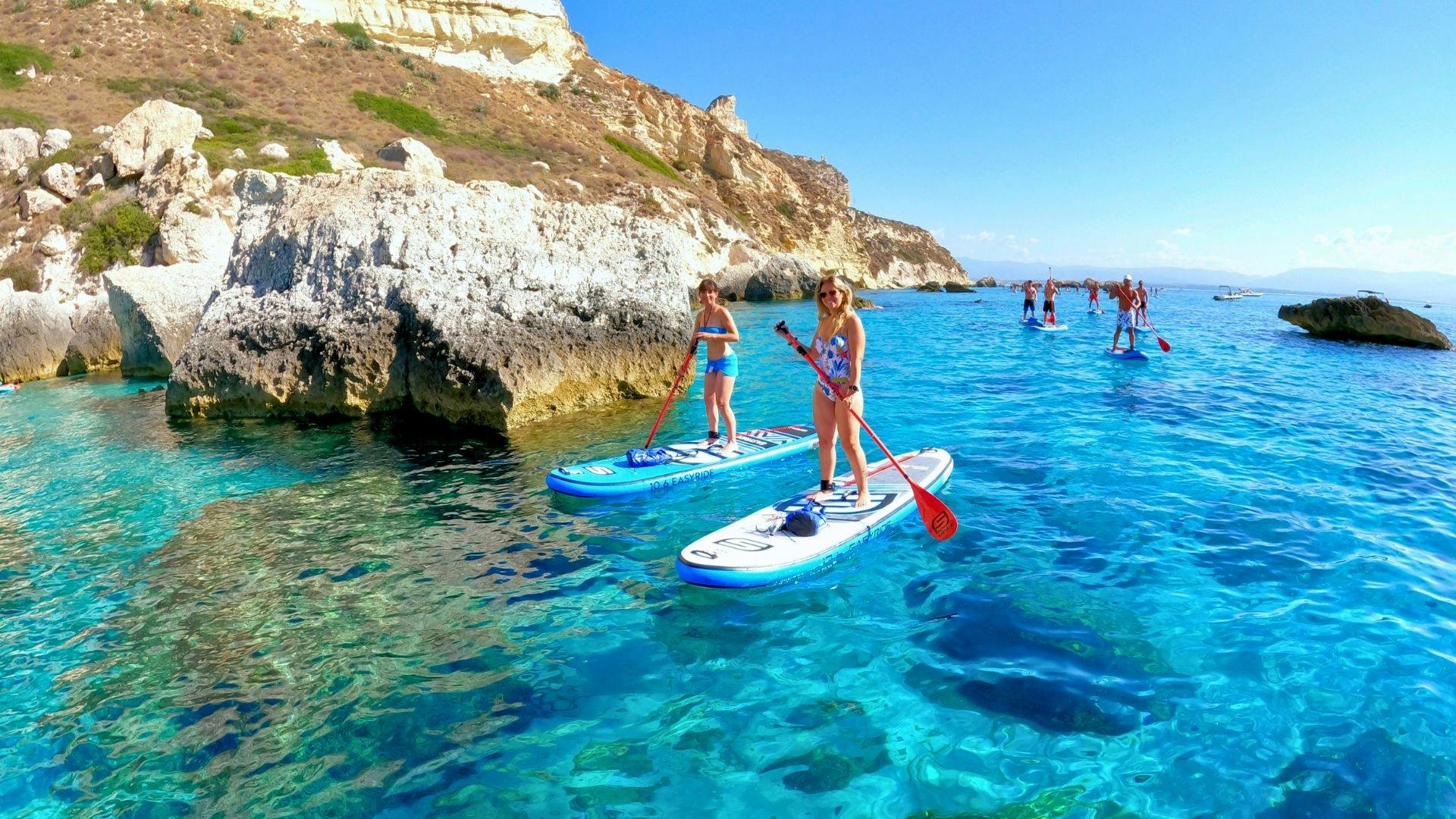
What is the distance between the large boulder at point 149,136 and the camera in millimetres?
25969

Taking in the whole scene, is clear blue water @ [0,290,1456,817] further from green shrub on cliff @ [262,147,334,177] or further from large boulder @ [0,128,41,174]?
large boulder @ [0,128,41,174]

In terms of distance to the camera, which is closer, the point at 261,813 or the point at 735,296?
the point at 261,813

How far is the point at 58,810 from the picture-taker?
3783mm

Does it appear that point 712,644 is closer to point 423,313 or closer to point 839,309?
point 839,309

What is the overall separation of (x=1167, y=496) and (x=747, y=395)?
897cm

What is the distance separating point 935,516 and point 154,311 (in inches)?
816

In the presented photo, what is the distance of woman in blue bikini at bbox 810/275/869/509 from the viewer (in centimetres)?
707

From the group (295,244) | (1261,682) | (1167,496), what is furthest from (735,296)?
(1261,682)

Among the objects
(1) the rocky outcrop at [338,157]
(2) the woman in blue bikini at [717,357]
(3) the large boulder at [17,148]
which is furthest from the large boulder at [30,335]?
(2) the woman in blue bikini at [717,357]

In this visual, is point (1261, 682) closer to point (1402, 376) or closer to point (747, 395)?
point (747, 395)

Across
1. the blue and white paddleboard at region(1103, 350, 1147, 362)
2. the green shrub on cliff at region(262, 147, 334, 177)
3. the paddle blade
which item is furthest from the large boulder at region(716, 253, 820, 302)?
the paddle blade

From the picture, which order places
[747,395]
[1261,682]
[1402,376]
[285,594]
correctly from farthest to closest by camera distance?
1. [1402,376]
2. [747,395]
3. [285,594]
4. [1261,682]

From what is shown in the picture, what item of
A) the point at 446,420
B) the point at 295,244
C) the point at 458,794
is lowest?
the point at 458,794

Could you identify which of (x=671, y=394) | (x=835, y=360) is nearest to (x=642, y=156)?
(x=671, y=394)
